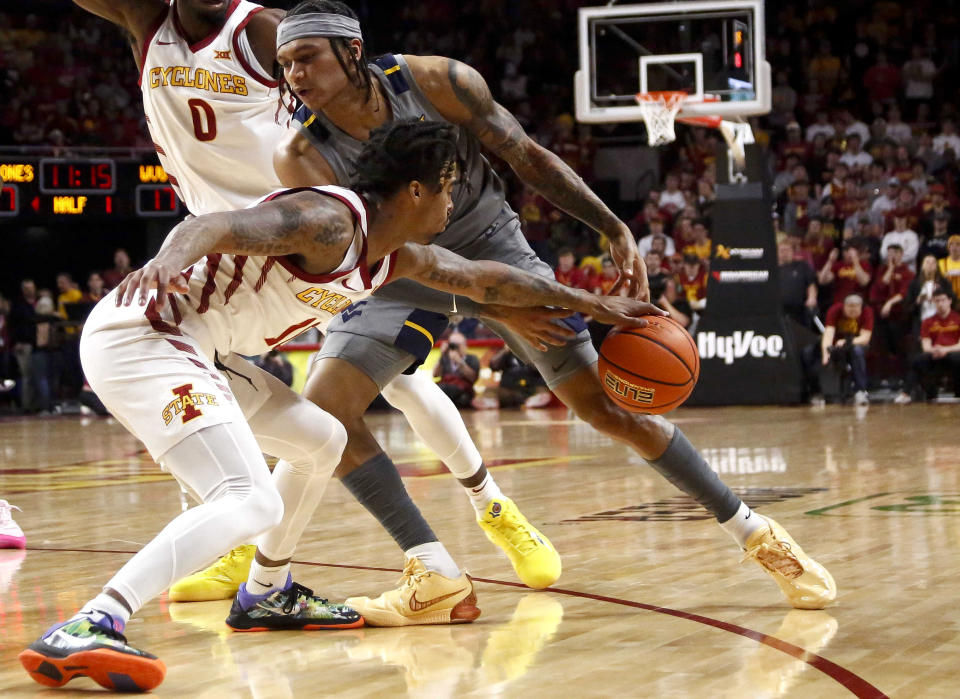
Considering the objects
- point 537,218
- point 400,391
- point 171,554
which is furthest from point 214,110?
point 537,218

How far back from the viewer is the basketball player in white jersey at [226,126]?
4.20m

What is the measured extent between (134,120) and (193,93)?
14.3 meters

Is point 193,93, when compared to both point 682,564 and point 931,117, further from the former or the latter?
point 931,117

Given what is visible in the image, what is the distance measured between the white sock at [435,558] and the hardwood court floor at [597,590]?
0.54 ft

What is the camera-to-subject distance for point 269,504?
3.11 meters

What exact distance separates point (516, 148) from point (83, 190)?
11.3 metres

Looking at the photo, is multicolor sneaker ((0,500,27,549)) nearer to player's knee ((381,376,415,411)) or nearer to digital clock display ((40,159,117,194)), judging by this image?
player's knee ((381,376,415,411))

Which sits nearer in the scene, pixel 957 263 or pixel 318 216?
pixel 318 216

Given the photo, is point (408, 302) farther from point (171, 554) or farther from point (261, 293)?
point (171, 554)

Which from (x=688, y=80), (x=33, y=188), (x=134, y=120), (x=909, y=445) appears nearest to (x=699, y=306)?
(x=688, y=80)

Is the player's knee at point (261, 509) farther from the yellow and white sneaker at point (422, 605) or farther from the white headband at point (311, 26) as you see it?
the white headband at point (311, 26)

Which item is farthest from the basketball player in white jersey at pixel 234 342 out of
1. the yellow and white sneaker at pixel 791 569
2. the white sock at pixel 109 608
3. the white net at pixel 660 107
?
the white net at pixel 660 107

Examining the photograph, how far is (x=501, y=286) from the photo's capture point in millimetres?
3766

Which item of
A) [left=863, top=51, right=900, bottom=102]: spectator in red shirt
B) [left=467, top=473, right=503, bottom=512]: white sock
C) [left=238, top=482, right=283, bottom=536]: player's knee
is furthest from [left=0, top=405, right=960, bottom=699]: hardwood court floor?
[left=863, top=51, right=900, bottom=102]: spectator in red shirt
